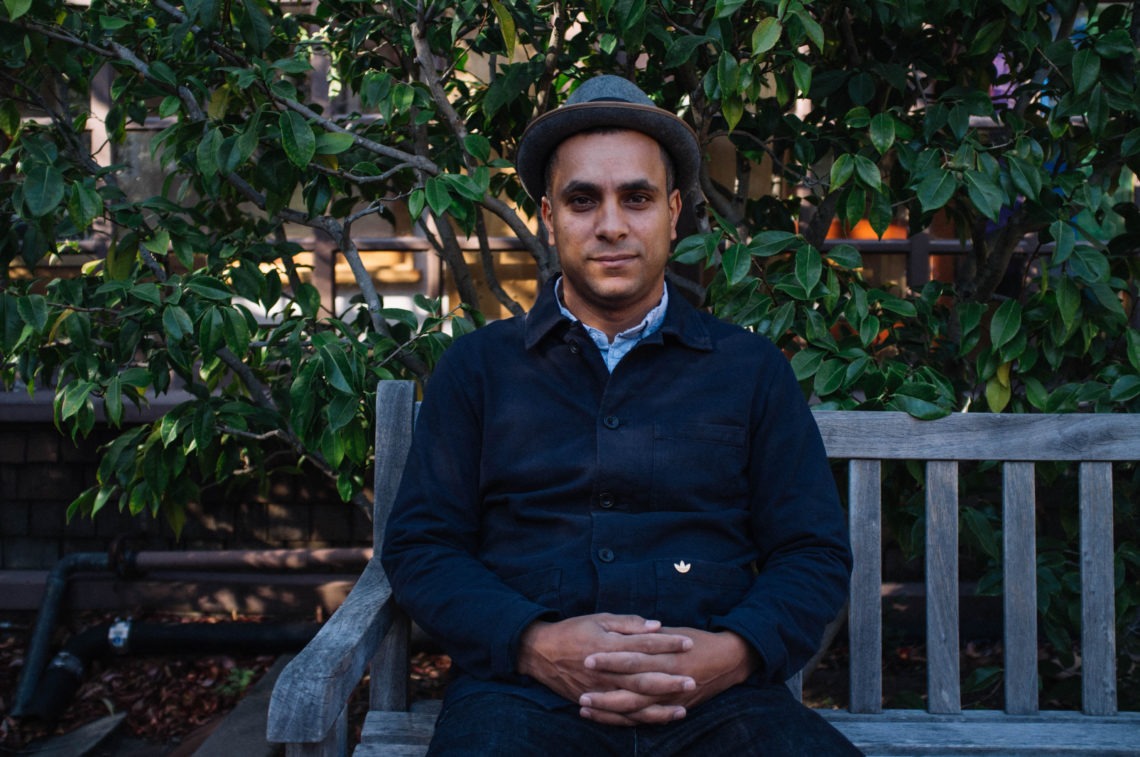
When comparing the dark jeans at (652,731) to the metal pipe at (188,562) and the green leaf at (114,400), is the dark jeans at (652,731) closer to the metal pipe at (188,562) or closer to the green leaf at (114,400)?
the green leaf at (114,400)

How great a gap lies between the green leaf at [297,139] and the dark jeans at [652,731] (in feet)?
4.46

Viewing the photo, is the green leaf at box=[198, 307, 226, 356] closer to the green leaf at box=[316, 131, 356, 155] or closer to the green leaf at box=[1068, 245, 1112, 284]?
the green leaf at box=[316, 131, 356, 155]

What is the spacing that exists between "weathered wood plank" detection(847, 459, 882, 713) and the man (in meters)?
0.29

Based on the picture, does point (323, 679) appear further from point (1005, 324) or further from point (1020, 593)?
point (1005, 324)

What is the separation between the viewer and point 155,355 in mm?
2809

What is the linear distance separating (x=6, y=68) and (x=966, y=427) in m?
3.34

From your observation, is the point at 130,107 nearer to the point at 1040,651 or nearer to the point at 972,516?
the point at 972,516

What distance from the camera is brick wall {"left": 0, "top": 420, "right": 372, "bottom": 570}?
14.8 ft

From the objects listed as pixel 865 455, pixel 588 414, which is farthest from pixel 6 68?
pixel 865 455

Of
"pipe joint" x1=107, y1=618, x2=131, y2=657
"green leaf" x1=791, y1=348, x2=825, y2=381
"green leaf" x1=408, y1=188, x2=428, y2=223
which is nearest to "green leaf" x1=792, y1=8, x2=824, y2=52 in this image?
"green leaf" x1=791, y1=348, x2=825, y2=381

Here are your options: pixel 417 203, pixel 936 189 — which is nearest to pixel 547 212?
pixel 417 203

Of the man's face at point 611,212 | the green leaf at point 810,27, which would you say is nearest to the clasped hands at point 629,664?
the man's face at point 611,212

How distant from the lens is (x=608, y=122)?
80.7 inches

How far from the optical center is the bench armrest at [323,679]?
151 cm
